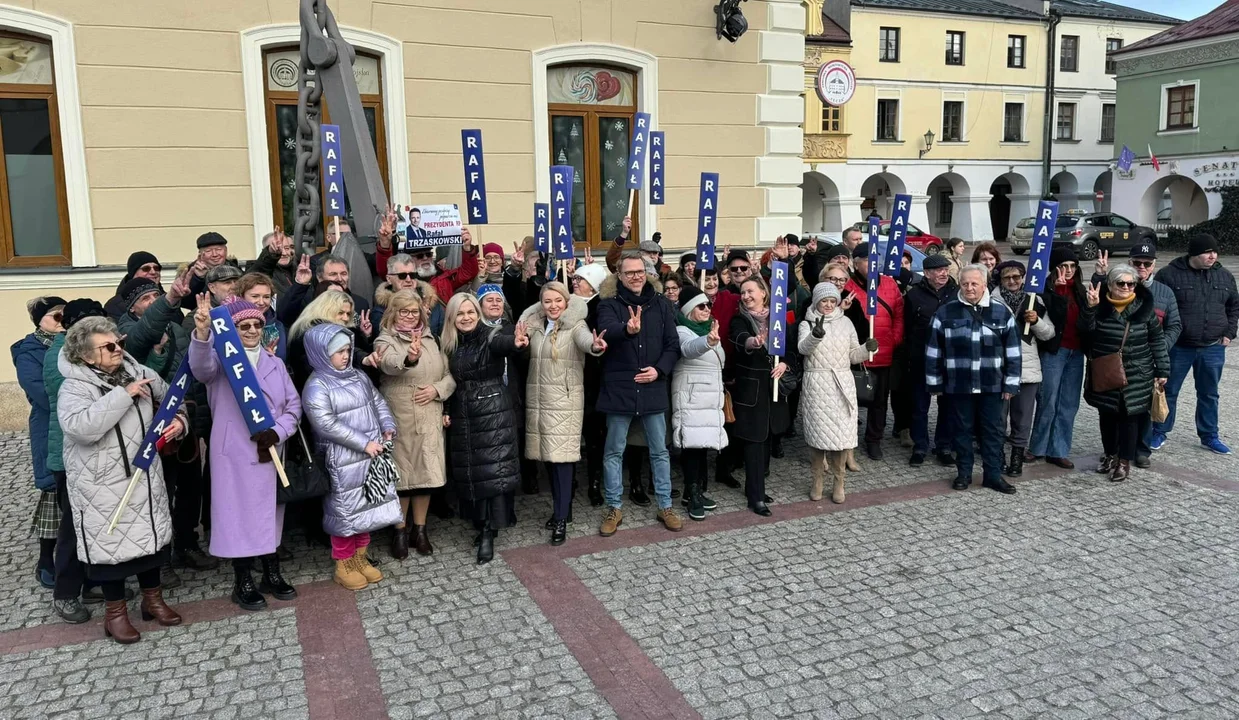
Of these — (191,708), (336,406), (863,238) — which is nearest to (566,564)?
(336,406)

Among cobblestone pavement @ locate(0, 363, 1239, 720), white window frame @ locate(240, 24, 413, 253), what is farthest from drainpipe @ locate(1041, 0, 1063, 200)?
cobblestone pavement @ locate(0, 363, 1239, 720)

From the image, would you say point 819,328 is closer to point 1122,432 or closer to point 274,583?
point 1122,432

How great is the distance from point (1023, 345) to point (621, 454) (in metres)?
3.42

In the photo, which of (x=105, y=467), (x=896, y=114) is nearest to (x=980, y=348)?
(x=105, y=467)

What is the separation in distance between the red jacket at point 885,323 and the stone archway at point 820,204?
26.8 metres

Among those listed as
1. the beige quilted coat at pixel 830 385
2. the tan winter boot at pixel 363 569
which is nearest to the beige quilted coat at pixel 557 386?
the tan winter boot at pixel 363 569

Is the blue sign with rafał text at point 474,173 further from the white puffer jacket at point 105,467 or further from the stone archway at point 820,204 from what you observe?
the stone archway at point 820,204

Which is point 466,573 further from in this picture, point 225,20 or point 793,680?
point 225,20

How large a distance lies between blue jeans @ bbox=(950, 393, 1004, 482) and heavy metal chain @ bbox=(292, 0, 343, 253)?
5096mm

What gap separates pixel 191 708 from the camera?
3.96m

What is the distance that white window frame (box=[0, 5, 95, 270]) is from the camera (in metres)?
8.32

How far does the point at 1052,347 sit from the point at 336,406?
17.9 ft

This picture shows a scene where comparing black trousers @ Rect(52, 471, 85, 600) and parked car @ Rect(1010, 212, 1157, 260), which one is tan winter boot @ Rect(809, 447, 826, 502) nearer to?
black trousers @ Rect(52, 471, 85, 600)

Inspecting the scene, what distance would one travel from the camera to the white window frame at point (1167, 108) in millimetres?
31125
